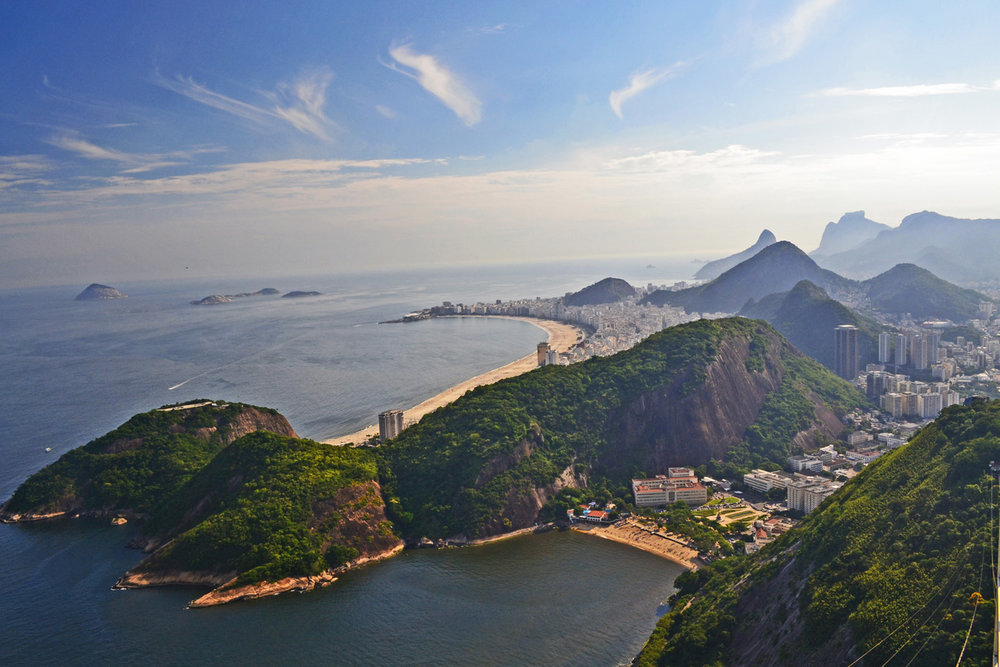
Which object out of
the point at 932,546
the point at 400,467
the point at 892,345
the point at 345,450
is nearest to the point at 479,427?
the point at 400,467

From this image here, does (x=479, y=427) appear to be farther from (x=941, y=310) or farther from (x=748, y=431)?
(x=941, y=310)

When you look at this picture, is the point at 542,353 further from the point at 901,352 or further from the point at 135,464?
the point at 135,464

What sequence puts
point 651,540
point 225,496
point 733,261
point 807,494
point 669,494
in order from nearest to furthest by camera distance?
1. point 651,540
2. point 225,496
3. point 807,494
4. point 669,494
5. point 733,261

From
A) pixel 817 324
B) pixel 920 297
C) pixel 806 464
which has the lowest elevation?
pixel 806 464

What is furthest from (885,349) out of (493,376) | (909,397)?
(493,376)

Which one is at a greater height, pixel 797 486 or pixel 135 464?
pixel 135 464

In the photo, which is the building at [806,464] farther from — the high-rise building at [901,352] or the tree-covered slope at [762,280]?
the tree-covered slope at [762,280]
